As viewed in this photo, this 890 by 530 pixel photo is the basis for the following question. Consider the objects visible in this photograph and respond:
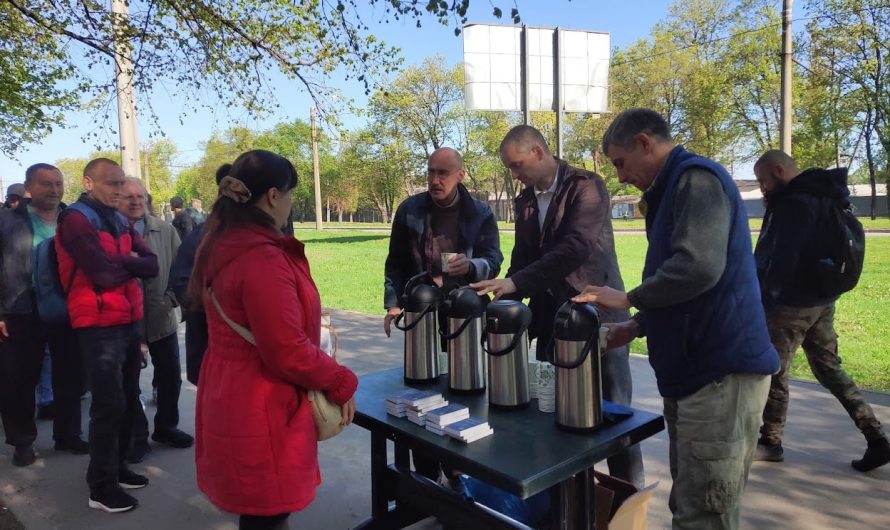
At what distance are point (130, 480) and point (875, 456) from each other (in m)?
4.29

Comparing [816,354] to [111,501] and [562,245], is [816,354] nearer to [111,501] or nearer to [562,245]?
[562,245]

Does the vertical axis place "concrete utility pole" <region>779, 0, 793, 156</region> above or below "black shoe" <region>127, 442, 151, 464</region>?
above

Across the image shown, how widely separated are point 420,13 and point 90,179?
2.59 metres

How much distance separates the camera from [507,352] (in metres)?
2.10

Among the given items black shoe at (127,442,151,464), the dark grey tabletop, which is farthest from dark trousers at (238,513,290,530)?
black shoe at (127,442,151,464)

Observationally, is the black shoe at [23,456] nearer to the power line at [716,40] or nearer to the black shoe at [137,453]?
the black shoe at [137,453]

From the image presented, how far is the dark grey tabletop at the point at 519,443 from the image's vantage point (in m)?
1.63

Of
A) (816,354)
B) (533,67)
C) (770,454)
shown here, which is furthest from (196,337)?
(816,354)

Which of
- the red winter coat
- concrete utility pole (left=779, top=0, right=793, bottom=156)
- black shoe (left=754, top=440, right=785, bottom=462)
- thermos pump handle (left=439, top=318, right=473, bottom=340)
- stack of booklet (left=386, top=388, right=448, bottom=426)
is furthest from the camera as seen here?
concrete utility pole (left=779, top=0, right=793, bottom=156)

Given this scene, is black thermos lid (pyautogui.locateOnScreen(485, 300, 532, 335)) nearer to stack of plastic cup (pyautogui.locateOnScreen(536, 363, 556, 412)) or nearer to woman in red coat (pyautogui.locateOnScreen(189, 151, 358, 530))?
stack of plastic cup (pyautogui.locateOnScreen(536, 363, 556, 412))

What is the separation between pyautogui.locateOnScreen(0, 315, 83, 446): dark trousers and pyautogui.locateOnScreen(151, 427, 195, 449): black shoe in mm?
542

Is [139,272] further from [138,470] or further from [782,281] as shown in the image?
[782,281]

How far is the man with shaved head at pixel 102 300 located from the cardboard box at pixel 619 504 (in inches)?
98.8

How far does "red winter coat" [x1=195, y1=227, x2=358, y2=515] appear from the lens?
181 cm
